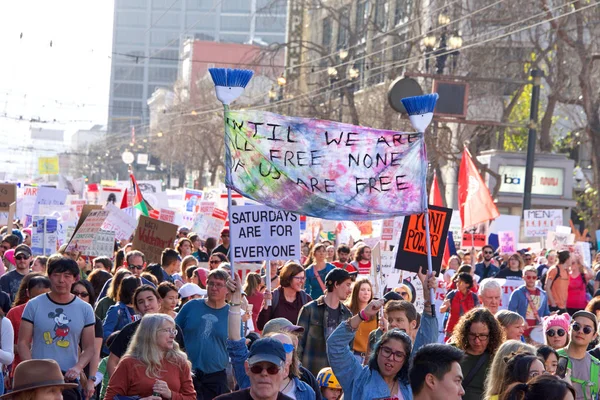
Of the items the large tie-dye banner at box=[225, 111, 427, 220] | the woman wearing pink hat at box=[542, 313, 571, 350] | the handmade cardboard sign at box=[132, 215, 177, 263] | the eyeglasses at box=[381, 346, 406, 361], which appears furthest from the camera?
the handmade cardboard sign at box=[132, 215, 177, 263]

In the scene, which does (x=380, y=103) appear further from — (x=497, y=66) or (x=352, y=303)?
(x=352, y=303)

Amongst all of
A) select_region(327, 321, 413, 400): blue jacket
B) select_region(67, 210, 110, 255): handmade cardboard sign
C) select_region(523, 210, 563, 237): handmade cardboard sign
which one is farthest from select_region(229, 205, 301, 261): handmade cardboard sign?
select_region(523, 210, 563, 237): handmade cardboard sign

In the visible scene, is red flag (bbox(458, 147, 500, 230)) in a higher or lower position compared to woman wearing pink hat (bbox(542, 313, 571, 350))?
higher

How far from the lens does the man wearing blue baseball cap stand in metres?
5.54

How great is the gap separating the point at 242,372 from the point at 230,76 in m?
1.97

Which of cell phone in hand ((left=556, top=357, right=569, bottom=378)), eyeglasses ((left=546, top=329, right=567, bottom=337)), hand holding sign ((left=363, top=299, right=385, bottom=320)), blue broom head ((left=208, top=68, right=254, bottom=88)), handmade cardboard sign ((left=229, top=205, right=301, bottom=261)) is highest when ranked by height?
blue broom head ((left=208, top=68, right=254, bottom=88))

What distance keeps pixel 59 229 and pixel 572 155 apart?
111ft

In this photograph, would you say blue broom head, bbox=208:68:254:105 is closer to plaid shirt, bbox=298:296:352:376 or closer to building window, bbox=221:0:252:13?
plaid shirt, bbox=298:296:352:376

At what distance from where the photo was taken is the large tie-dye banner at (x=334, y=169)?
886 cm

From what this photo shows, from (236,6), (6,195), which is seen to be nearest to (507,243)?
(6,195)

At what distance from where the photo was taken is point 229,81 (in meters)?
8.04

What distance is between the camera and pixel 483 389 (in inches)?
295

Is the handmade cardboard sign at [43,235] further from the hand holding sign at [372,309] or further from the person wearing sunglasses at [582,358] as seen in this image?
the hand holding sign at [372,309]

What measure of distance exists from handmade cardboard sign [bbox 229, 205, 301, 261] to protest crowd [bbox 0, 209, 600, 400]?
21 cm
